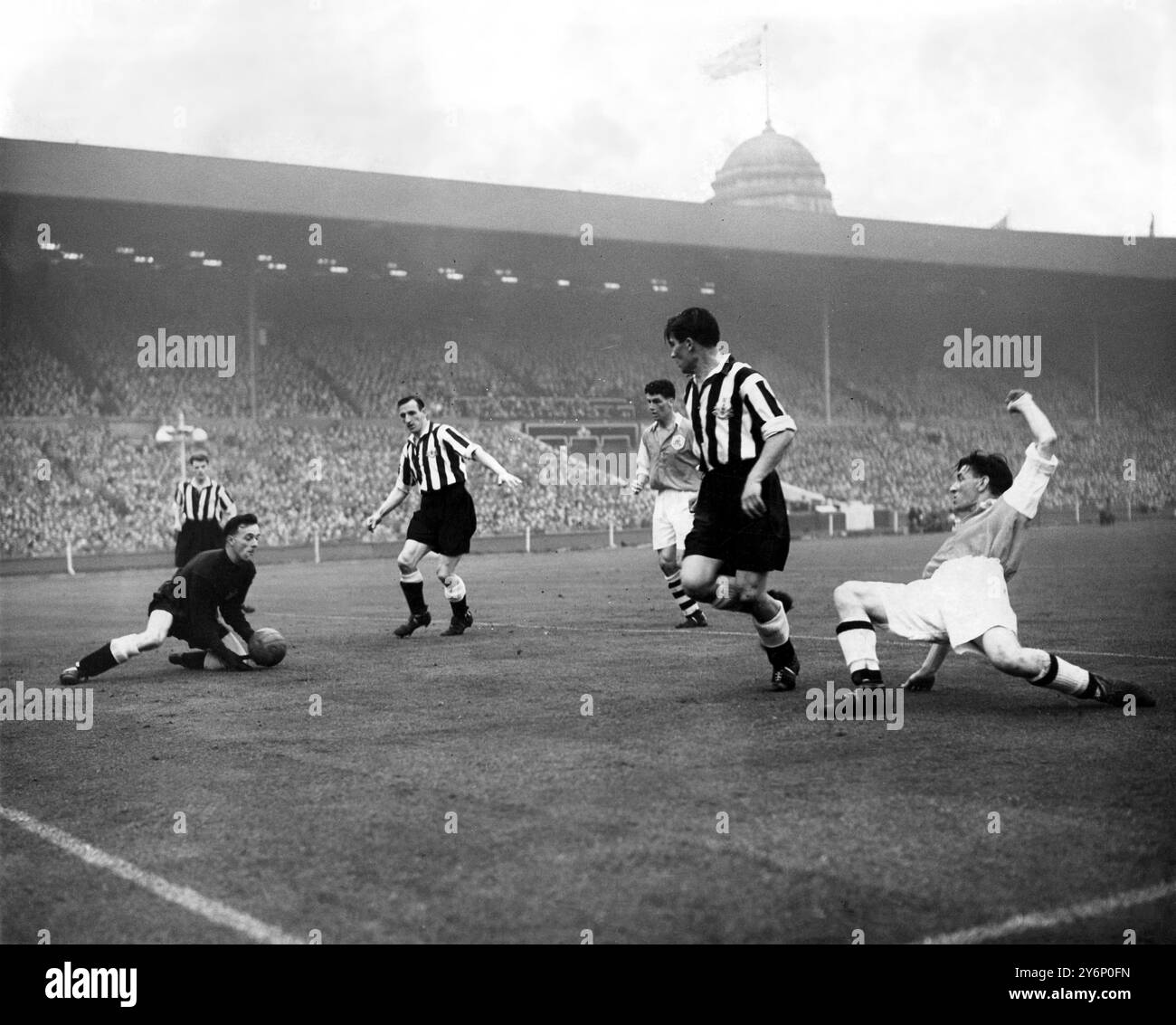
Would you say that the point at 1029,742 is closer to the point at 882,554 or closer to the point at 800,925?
the point at 800,925

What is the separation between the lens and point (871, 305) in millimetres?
51562

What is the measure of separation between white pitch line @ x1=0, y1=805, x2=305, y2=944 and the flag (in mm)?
12052

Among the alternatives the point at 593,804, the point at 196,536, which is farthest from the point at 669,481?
the point at 593,804

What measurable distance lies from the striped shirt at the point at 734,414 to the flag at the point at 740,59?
8.47 meters

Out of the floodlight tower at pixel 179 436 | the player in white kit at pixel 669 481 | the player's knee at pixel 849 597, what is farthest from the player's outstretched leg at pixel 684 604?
the floodlight tower at pixel 179 436

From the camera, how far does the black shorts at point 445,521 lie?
37.4 feet

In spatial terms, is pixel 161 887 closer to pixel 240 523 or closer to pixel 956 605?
pixel 956 605

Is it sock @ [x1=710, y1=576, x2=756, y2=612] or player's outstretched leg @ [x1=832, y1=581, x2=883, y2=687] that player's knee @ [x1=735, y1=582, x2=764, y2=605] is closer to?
sock @ [x1=710, y1=576, x2=756, y2=612]

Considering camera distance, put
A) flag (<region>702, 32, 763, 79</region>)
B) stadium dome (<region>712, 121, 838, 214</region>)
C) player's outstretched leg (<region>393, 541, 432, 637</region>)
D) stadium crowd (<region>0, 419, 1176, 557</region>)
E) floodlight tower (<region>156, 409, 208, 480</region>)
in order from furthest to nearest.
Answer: stadium dome (<region>712, 121, 838, 214</region>), floodlight tower (<region>156, 409, 208, 480</region>), stadium crowd (<region>0, 419, 1176, 557</region>), flag (<region>702, 32, 763, 79</region>), player's outstretched leg (<region>393, 541, 432, 637</region>)

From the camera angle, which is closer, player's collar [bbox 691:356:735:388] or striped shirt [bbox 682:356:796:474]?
striped shirt [bbox 682:356:796:474]

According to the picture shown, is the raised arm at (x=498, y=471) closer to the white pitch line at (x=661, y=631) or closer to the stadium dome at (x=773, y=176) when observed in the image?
the white pitch line at (x=661, y=631)

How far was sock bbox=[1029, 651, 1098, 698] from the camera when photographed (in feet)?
19.6

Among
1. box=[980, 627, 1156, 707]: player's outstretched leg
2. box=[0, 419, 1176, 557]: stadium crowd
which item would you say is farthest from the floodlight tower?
box=[980, 627, 1156, 707]: player's outstretched leg

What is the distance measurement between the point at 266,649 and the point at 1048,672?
5.15 metres
